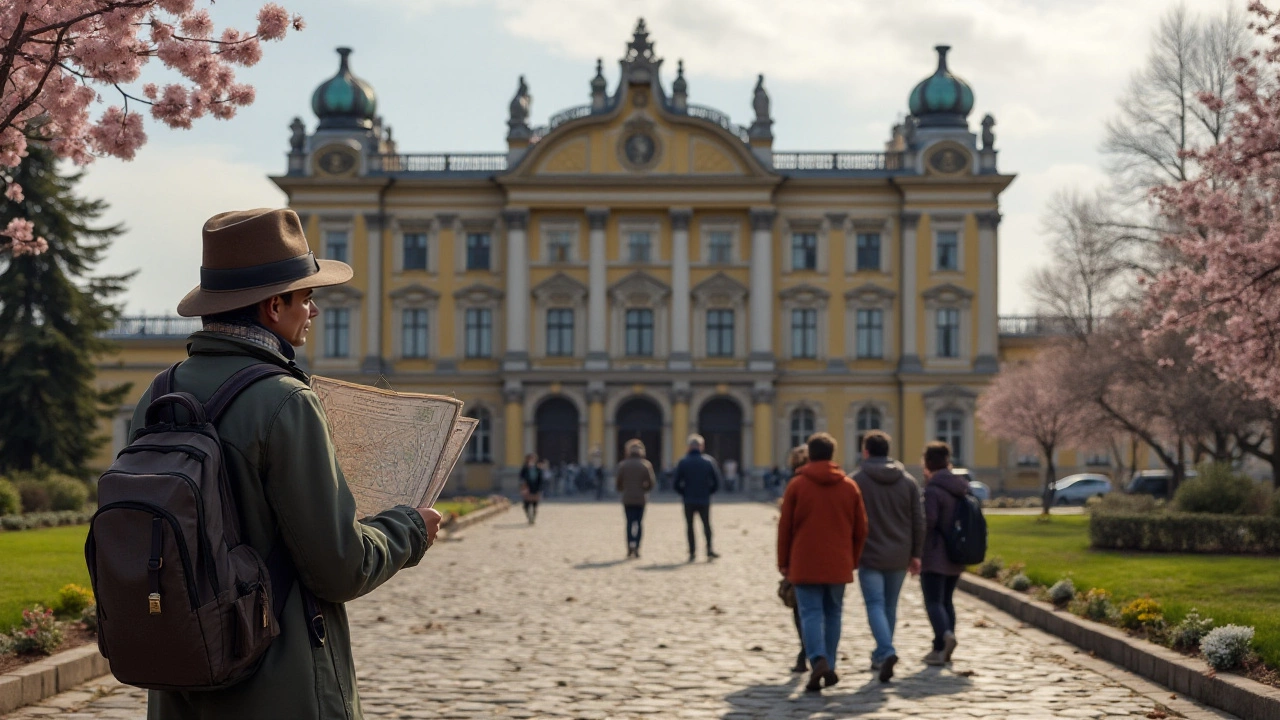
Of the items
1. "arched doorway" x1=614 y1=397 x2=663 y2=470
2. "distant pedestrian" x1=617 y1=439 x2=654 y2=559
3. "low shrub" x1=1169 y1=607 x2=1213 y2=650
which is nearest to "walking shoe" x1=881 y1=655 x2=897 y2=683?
"low shrub" x1=1169 y1=607 x2=1213 y2=650

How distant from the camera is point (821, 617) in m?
11.3

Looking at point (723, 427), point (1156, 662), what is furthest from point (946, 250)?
point (1156, 662)

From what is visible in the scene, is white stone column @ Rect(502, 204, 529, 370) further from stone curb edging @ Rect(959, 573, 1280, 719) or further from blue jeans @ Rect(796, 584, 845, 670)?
blue jeans @ Rect(796, 584, 845, 670)

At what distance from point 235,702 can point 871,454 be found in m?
9.18

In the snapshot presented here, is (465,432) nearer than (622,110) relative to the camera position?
Yes

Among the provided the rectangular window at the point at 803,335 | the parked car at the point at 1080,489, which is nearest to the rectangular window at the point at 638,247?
the rectangular window at the point at 803,335

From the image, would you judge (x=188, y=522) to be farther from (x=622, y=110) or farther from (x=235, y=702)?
(x=622, y=110)

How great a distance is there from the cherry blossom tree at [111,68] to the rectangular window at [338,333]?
50.3 meters

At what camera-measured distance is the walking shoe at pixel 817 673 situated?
1083 cm

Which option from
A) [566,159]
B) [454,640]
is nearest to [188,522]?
[454,640]

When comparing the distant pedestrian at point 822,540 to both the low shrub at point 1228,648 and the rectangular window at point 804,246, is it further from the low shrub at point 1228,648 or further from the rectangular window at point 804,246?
the rectangular window at point 804,246

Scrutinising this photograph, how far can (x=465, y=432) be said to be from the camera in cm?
484

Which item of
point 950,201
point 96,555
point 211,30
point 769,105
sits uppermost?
point 769,105

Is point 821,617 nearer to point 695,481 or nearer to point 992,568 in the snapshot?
point 992,568
